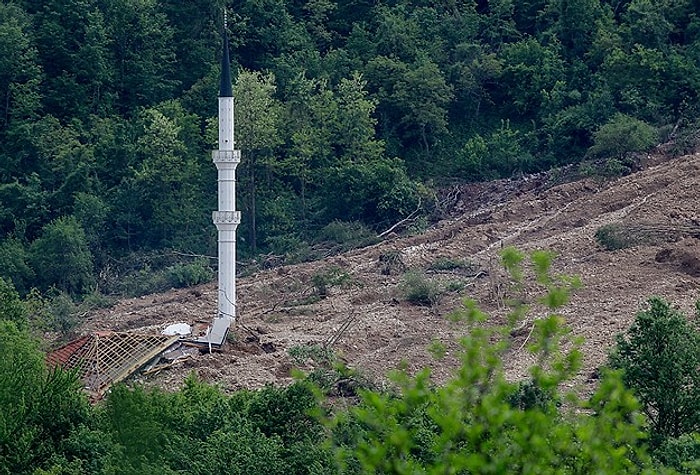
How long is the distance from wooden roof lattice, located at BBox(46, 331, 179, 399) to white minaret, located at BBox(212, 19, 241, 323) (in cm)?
158

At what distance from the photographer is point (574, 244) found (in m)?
33.4

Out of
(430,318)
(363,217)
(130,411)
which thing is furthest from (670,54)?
(130,411)

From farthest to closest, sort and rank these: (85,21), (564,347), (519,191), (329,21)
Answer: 1. (329,21)
2. (85,21)
3. (519,191)
4. (564,347)

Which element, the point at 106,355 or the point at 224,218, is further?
the point at 224,218

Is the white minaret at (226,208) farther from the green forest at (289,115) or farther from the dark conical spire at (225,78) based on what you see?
the green forest at (289,115)

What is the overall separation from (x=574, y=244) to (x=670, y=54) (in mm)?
11078

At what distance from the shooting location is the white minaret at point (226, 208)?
30.5m

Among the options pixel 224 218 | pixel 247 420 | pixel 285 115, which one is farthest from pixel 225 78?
pixel 285 115

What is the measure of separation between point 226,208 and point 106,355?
4281 mm

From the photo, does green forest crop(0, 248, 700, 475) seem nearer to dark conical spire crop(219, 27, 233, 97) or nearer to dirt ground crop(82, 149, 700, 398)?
dirt ground crop(82, 149, 700, 398)

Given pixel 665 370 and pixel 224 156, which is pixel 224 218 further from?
pixel 665 370

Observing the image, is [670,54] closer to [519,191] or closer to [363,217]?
[519,191]

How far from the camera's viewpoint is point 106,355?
28.4 meters

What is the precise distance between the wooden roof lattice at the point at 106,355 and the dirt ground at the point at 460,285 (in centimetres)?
58
